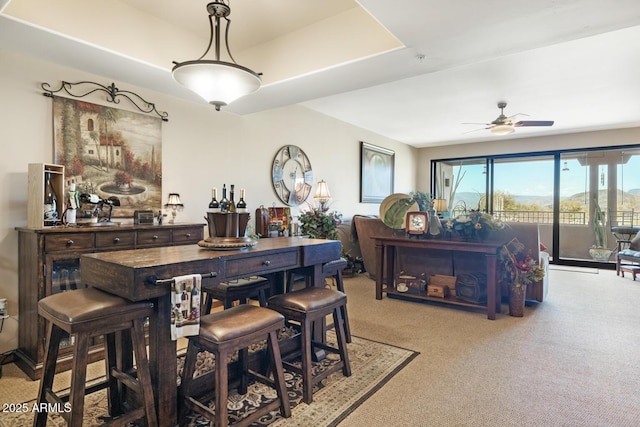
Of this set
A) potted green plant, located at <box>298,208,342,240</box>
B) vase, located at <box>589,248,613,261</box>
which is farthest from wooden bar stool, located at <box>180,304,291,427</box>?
vase, located at <box>589,248,613,261</box>

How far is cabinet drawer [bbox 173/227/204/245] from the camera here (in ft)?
10.7

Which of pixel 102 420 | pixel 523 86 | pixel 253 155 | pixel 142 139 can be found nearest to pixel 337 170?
pixel 253 155

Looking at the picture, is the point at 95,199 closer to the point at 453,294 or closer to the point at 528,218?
the point at 453,294

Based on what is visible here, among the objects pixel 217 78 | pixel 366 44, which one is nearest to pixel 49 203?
pixel 217 78

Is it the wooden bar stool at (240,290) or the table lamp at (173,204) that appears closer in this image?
the wooden bar stool at (240,290)

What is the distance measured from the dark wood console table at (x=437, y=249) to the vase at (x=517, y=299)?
0.14m

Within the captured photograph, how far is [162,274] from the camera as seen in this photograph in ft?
5.45

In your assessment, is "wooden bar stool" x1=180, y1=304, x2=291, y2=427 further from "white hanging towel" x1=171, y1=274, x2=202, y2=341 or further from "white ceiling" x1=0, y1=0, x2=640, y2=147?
"white ceiling" x1=0, y1=0, x2=640, y2=147

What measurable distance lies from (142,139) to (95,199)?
0.86m

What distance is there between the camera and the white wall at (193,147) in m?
2.72

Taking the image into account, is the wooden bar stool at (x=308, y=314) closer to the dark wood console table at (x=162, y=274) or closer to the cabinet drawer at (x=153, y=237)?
the dark wood console table at (x=162, y=274)

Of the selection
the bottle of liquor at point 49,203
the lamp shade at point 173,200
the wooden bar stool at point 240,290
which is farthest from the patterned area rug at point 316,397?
the lamp shade at point 173,200

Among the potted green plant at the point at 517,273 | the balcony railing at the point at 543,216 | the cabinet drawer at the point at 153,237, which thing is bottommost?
the potted green plant at the point at 517,273

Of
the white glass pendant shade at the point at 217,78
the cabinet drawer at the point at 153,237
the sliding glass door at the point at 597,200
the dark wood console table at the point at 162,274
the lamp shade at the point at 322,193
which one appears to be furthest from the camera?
the sliding glass door at the point at 597,200
